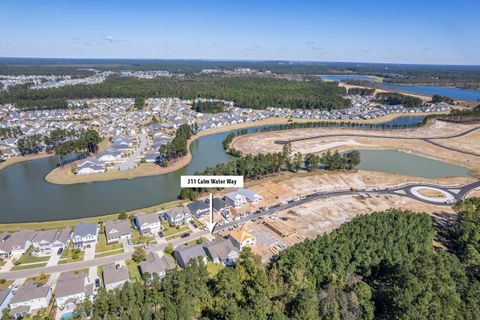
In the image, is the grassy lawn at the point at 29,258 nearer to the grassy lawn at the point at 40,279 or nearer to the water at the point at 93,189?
the grassy lawn at the point at 40,279

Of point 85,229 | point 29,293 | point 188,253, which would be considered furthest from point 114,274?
point 85,229

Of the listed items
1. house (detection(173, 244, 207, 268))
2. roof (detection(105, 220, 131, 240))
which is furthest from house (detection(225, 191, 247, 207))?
roof (detection(105, 220, 131, 240))

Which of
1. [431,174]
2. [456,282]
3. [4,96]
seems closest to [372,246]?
[456,282]

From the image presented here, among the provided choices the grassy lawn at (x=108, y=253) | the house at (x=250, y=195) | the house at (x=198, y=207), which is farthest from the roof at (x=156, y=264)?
the house at (x=250, y=195)

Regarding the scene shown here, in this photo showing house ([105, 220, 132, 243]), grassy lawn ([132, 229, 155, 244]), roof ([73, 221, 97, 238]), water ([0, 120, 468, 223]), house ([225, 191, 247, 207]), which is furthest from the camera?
house ([225, 191, 247, 207])

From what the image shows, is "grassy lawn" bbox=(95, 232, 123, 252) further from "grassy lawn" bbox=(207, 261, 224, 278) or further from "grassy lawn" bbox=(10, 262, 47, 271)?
"grassy lawn" bbox=(207, 261, 224, 278)

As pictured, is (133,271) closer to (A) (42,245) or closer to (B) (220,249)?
(B) (220,249)

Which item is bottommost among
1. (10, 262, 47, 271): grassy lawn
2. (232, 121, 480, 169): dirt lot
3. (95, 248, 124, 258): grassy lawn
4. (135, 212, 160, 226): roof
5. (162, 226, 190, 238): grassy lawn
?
(10, 262, 47, 271): grassy lawn
